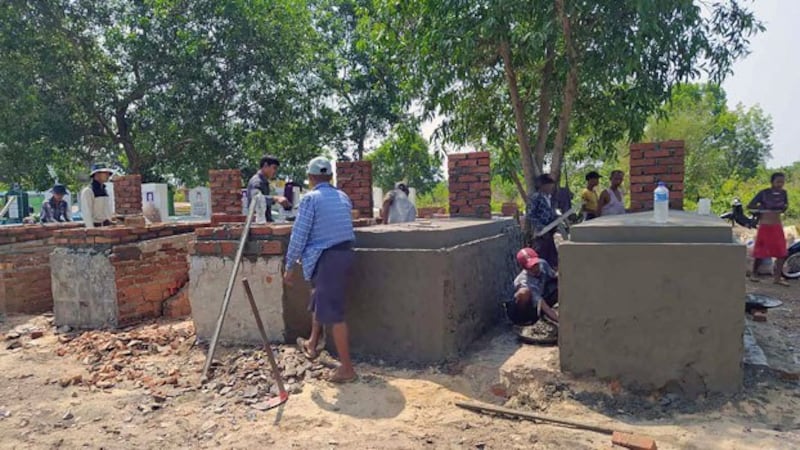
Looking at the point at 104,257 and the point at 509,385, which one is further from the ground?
the point at 104,257

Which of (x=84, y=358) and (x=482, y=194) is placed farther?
(x=482, y=194)

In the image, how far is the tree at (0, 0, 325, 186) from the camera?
1204cm

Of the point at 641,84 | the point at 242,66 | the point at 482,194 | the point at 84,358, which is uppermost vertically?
the point at 242,66

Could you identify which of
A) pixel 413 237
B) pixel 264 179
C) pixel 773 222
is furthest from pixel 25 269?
pixel 773 222

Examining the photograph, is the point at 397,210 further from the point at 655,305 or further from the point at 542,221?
the point at 655,305

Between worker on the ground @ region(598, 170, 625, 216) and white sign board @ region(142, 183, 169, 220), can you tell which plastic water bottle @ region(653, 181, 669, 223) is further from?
white sign board @ region(142, 183, 169, 220)

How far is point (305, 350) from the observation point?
425 cm

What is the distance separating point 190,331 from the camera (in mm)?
5180

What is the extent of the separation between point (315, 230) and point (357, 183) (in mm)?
2861

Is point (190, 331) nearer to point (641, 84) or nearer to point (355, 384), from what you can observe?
point (355, 384)

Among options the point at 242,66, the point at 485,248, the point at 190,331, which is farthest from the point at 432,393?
the point at 242,66

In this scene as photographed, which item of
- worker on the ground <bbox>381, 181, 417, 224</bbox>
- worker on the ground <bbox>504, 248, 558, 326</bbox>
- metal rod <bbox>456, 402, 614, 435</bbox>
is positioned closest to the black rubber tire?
worker on the ground <bbox>504, 248, 558, 326</bbox>

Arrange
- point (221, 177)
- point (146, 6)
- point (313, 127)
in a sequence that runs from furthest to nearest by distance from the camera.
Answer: point (313, 127) → point (146, 6) → point (221, 177)

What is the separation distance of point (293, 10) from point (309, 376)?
39.5ft
